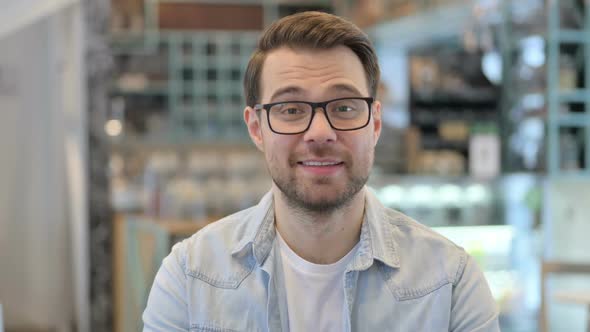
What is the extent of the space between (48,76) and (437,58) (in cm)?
359

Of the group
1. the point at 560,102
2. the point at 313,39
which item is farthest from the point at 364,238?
the point at 560,102

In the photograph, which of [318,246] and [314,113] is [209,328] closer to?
[318,246]

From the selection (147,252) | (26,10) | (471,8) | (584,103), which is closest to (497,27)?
(471,8)

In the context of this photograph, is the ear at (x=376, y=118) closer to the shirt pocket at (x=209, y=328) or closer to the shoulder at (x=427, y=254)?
the shoulder at (x=427, y=254)

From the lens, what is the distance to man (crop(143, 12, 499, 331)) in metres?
1.46

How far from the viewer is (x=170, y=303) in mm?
1551

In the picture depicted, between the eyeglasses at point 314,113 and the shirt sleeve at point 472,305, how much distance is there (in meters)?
0.40

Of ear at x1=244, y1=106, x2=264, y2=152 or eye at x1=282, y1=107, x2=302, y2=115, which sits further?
Answer: ear at x1=244, y1=106, x2=264, y2=152

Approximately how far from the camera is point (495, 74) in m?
5.49

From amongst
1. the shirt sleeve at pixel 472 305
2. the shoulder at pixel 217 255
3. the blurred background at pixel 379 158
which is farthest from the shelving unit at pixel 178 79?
the shirt sleeve at pixel 472 305

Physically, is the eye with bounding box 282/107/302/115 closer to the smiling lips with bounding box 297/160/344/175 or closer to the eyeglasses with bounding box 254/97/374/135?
the eyeglasses with bounding box 254/97/374/135

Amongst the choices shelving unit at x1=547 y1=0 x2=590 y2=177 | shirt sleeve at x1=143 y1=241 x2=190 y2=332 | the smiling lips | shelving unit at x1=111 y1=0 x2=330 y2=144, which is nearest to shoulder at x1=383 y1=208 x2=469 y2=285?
the smiling lips

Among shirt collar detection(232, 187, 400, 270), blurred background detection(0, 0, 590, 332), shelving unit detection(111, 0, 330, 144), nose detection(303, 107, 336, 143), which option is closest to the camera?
nose detection(303, 107, 336, 143)

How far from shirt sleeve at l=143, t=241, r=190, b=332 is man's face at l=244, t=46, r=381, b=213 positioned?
30 centimetres
